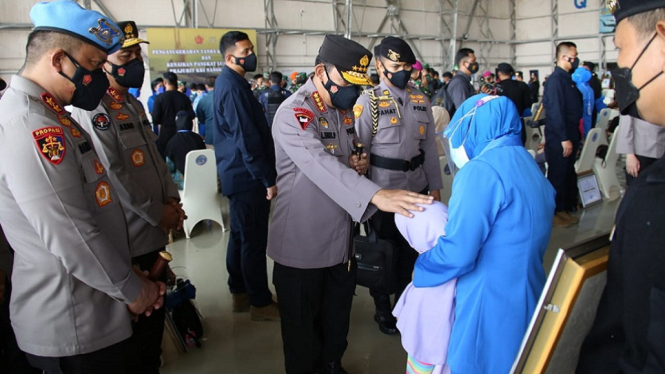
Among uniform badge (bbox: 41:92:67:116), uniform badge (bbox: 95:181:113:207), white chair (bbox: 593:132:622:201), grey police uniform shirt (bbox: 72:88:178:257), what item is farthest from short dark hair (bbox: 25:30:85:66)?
white chair (bbox: 593:132:622:201)

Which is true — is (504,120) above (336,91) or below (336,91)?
below

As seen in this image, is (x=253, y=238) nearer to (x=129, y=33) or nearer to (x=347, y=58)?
(x=129, y=33)

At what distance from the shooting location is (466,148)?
5.25 feet

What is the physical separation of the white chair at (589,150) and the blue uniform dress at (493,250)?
4026mm

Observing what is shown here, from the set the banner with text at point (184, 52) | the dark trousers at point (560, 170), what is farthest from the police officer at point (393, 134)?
the banner with text at point (184, 52)

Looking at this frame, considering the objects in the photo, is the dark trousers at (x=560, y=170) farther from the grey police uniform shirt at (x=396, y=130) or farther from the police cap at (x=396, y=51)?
the police cap at (x=396, y=51)

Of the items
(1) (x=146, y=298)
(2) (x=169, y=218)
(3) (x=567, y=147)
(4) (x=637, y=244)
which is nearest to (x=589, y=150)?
(3) (x=567, y=147)

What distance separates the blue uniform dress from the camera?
4.47 ft

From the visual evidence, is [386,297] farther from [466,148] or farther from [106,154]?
[106,154]

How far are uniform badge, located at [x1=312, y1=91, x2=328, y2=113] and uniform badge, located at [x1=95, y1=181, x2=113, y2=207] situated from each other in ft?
2.86

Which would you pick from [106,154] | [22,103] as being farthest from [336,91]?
[22,103]

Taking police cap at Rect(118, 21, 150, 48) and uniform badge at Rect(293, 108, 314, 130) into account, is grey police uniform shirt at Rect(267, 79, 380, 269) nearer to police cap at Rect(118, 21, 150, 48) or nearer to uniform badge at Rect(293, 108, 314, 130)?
uniform badge at Rect(293, 108, 314, 130)

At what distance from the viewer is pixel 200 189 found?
4.45 metres

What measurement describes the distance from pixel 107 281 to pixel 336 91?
3.66ft
